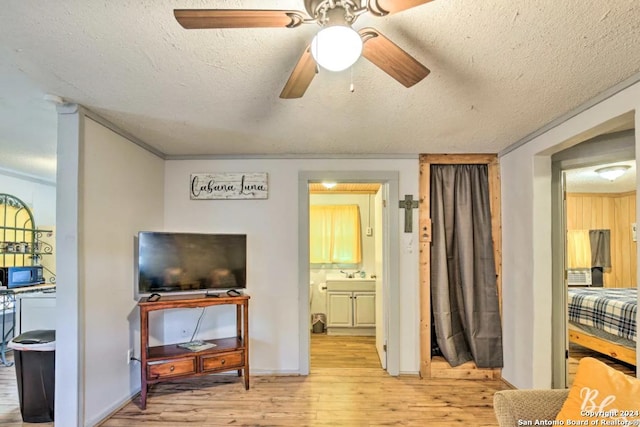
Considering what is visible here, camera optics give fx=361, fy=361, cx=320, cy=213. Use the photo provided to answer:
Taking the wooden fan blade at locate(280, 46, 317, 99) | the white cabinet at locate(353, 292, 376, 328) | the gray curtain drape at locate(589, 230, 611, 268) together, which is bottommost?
the white cabinet at locate(353, 292, 376, 328)

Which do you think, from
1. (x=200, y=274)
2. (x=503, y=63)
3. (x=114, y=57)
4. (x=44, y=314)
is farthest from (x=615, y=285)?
(x=44, y=314)

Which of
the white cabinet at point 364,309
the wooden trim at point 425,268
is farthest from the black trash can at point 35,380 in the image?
the white cabinet at point 364,309

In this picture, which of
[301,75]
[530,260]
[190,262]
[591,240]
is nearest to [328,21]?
[301,75]

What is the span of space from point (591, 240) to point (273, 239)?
571 cm

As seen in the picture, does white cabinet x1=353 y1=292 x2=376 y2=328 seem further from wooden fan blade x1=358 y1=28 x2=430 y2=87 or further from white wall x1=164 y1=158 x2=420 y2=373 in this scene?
wooden fan blade x1=358 y1=28 x2=430 y2=87

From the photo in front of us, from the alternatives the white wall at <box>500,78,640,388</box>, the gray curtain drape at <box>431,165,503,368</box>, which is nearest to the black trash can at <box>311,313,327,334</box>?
the gray curtain drape at <box>431,165,503,368</box>

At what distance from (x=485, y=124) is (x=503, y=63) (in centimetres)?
104

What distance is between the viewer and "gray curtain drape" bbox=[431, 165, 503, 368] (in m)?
3.61

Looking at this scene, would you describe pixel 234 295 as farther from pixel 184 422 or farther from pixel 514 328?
pixel 514 328

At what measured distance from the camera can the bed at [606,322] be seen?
3785 mm

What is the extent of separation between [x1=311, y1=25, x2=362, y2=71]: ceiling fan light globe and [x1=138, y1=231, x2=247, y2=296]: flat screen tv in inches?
98.6

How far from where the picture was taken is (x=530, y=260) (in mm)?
3135

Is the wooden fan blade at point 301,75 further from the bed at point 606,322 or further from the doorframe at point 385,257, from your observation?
the bed at point 606,322

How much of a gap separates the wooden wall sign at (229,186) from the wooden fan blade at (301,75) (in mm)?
2061
